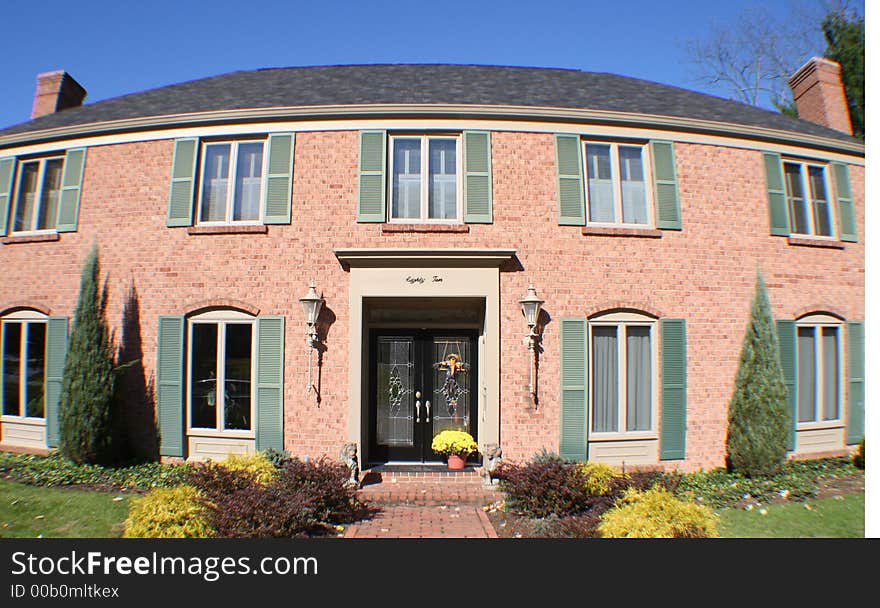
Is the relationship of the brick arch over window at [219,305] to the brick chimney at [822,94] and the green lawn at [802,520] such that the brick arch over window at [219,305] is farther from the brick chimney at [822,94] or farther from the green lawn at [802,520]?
the brick chimney at [822,94]

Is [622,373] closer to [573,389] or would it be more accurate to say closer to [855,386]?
[573,389]

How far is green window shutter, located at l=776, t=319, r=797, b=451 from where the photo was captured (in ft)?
21.1

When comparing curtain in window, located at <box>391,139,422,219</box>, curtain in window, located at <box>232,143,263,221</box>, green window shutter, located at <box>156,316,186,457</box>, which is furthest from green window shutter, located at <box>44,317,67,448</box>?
curtain in window, located at <box>391,139,422,219</box>

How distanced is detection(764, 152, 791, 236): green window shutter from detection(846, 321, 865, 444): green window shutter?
168cm

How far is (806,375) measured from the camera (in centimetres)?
656

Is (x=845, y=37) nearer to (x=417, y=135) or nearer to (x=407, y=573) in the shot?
(x=417, y=135)

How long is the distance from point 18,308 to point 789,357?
35.5ft

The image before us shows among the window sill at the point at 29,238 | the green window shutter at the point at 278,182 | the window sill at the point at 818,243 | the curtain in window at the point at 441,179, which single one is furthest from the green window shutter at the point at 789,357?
the window sill at the point at 29,238

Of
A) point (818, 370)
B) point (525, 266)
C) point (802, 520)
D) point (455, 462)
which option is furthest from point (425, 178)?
point (818, 370)

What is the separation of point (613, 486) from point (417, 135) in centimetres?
558

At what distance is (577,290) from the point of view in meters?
6.62

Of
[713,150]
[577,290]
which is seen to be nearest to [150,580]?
[577,290]

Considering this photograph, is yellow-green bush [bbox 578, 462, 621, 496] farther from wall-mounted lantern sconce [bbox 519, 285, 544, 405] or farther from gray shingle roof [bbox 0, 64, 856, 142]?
gray shingle roof [bbox 0, 64, 856, 142]

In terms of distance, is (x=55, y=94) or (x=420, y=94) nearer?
(x=420, y=94)
